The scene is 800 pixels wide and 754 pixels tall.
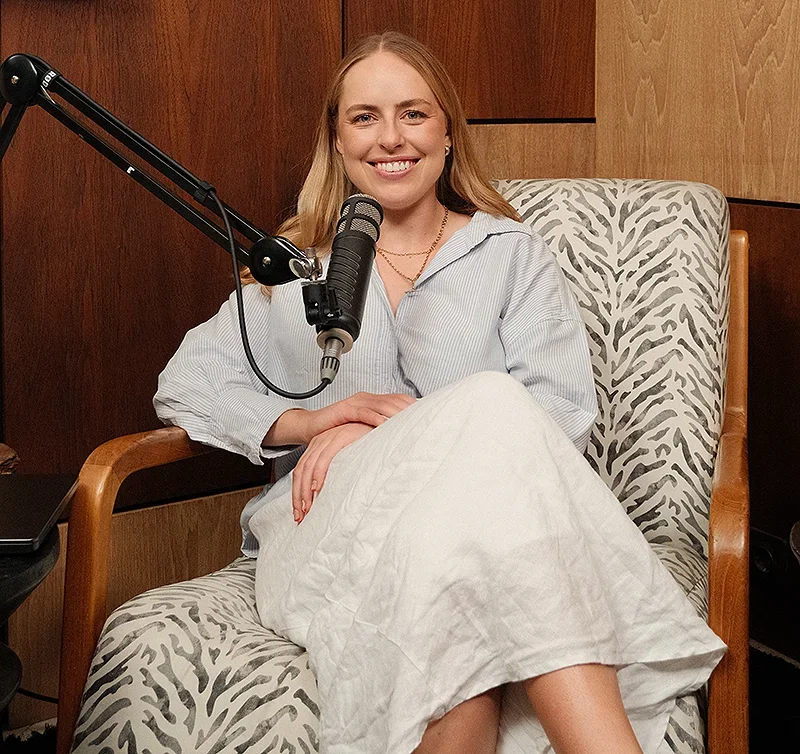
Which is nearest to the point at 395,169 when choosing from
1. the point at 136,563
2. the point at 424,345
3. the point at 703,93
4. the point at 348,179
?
the point at 348,179

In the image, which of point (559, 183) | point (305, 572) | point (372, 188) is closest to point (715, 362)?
point (559, 183)

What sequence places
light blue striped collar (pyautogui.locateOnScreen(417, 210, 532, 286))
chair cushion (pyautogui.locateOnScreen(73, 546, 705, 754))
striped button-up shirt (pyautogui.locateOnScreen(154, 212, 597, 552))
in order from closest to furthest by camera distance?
chair cushion (pyautogui.locateOnScreen(73, 546, 705, 754)) → striped button-up shirt (pyautogui.locateOnScreen(154, 212, 597, 552)) → light blue striped collar (pyautogui.locateOnScreen(417, 210, 532, 286))

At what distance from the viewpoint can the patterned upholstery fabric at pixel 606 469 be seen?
1327mm

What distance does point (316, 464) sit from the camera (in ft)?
5.09

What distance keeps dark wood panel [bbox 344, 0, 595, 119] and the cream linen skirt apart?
124cm

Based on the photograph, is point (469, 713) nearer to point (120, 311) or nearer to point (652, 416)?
point (652, 416)

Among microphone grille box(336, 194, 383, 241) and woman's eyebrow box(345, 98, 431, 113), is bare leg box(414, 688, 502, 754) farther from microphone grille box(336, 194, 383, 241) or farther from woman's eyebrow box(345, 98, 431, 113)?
woman's eyebrow box(345, 98, 431, 113)

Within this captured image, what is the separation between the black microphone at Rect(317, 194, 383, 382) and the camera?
109cm

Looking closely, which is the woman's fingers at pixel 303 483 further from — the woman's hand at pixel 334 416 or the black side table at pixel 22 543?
the black side table at pixel 22 543

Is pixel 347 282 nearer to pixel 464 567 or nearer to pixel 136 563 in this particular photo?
pixel 464 567

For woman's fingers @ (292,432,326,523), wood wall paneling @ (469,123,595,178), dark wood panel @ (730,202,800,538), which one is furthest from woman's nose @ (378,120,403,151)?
dark wood panel @ (730,202,800,538)

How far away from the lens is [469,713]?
122 cm

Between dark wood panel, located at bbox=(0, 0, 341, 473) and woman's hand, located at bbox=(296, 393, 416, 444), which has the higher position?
dark wood panel, located at bbox=(0, 0, 341, 473)

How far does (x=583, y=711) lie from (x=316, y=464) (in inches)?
21.3
